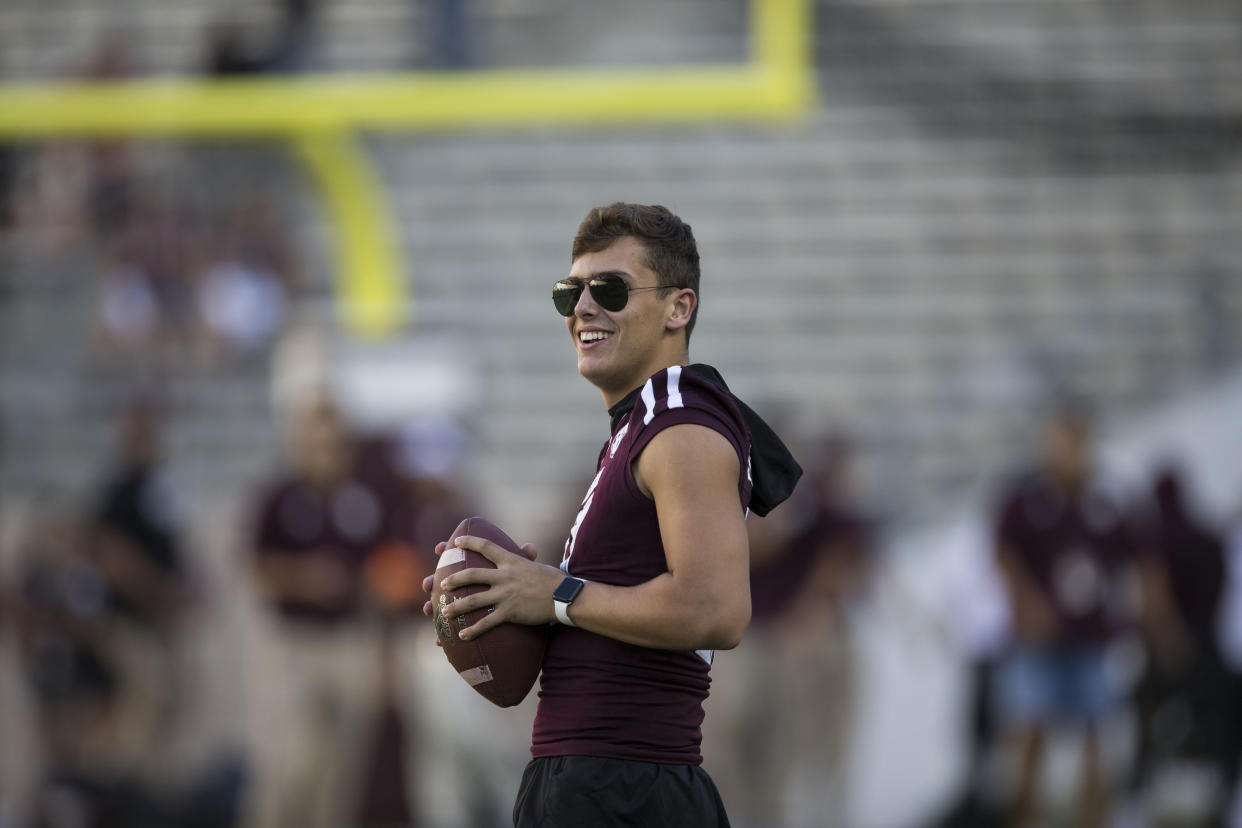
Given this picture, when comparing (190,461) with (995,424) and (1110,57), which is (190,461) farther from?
(1110,57)

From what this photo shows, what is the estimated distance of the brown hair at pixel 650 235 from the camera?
283 cm

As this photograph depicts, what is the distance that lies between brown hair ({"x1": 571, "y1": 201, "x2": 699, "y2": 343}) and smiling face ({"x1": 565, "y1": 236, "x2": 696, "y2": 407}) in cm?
1

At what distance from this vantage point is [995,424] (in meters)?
9.03

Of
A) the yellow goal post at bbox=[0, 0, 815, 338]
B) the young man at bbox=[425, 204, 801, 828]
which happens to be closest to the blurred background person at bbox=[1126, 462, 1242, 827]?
the yellow goal post at bbox=[0, 0, 815, 338]

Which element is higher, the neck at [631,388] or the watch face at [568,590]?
the neck at [631,388]

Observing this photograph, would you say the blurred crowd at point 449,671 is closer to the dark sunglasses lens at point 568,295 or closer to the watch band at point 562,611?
the dark sunglasses lens at point 568,295

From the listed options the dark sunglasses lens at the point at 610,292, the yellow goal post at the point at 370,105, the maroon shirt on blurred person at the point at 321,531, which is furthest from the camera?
the yellow goal post at the point at 370,105

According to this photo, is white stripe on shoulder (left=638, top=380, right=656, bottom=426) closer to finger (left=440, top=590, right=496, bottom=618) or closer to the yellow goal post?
finger (left=440, top=590, right=496, bottom=618)

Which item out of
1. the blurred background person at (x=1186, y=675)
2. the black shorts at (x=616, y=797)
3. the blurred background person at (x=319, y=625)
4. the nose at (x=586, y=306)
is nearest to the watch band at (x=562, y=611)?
the black shorts at (x=616, y=797)

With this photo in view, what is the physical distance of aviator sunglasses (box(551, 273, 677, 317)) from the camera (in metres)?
2.80

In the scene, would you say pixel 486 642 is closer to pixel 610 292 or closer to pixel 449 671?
pixel 610 292

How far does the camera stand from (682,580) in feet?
8.35

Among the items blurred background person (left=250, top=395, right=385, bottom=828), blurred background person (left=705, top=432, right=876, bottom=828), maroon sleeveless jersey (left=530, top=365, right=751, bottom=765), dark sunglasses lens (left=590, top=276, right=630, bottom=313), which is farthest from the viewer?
blurred background person (left=705, top=432, right=876, bottom=828)

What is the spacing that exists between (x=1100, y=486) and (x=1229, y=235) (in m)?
2.64
